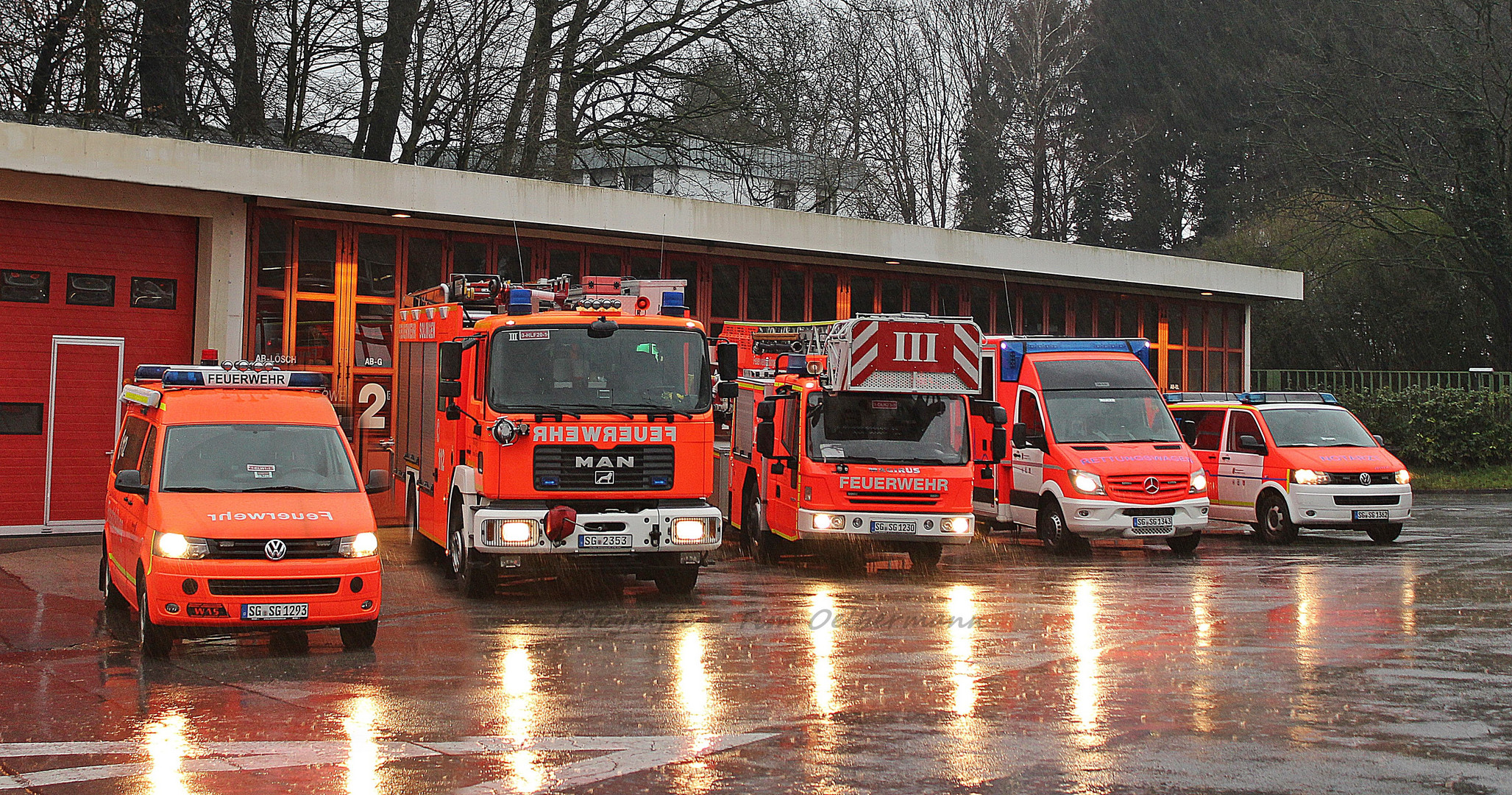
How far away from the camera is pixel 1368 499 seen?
19453 mm

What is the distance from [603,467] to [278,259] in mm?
8578

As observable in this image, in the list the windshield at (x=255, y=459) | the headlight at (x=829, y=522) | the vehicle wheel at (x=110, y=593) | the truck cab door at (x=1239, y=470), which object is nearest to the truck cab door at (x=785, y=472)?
the headlight at (x=829, y=522)

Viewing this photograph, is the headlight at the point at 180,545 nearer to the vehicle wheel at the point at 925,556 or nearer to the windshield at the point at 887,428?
the windshield at the point at 887,428

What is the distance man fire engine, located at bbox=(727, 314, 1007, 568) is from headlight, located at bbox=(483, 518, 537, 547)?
13.6 feet

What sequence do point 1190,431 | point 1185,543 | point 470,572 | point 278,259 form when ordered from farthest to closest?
point 1190,431, point 278,259, point 1185,543, point 470,572

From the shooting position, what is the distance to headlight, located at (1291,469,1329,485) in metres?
19.4

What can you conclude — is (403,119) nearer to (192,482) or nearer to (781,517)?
(781,517)

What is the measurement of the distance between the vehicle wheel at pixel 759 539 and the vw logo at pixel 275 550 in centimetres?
827

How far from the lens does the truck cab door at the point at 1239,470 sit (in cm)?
2041

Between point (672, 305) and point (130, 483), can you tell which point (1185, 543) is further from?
point (130, 483)

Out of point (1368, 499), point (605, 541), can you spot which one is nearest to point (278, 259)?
point (605, 541)

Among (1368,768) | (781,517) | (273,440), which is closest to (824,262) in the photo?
(781,517)

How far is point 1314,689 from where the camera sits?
9.22 meters

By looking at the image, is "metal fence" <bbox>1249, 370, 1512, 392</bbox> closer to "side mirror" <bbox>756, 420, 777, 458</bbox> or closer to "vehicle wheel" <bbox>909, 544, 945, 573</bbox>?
"vehicle wheel" <bbox>909, 544, 945, 573</bbox>
